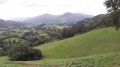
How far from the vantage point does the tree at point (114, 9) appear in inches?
1628

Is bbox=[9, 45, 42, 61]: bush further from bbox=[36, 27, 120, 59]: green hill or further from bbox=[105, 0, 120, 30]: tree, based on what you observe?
bbox=[105, 0, 120, 30]: tree

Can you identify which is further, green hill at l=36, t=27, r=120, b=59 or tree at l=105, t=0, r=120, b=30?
green hill at l=36, t=27, r=120, b=59

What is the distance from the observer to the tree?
136 ft

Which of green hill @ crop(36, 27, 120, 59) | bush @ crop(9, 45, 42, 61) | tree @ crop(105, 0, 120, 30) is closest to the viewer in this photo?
tree @ crop(105, 0, 120, 30)

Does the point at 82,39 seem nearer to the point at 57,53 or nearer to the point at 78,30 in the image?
the point at 57,53

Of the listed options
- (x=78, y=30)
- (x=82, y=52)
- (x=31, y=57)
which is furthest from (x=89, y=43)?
(x=78, y=30)

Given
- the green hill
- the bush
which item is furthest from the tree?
the bush

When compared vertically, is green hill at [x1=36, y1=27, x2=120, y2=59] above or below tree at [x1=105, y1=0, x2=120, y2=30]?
below

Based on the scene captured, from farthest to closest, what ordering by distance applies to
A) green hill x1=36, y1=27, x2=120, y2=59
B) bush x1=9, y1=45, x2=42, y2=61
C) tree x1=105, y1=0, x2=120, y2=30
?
bush x1=9, y1=45, x2=42, y2=61 < green hill x1=36, y1=27, x2=120, y2=59 < tree x1=105, y1=0, x2=120, y2=30

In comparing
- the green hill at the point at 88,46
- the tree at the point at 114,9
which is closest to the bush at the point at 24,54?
the green hill at the point at 88,46

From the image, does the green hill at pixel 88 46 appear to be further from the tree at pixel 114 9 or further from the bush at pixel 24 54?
the tree at pixel 114 9

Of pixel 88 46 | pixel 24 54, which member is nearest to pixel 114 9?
pixel 88 46

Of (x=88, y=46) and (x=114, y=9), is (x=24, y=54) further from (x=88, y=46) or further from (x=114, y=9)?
(x=114, y=9)

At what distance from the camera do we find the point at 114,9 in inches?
1656
